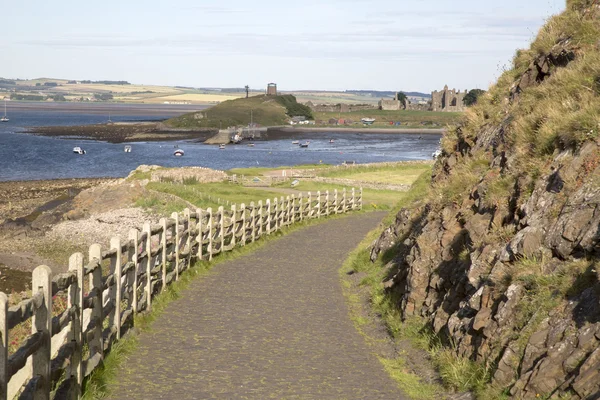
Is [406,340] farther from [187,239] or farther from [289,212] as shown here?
[289,212]

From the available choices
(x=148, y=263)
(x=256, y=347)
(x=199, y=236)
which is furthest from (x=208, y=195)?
(x=256, y=347)

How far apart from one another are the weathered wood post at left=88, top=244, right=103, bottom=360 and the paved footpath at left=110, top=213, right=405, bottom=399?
0.64 meters

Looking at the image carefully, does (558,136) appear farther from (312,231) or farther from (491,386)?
(312,231)

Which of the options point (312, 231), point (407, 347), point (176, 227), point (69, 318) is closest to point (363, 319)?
point (407, 347)

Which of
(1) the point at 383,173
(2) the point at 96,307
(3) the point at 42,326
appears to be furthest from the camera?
(1) the point at 383,173

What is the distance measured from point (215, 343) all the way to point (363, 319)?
4004mm

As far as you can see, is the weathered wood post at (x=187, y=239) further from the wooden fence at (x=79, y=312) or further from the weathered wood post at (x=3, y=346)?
the weathered wood post at (x=3, y=346)

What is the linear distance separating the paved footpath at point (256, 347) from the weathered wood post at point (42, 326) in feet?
7.66

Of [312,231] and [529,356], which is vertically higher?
[529,356]

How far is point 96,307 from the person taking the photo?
12359 millimetres

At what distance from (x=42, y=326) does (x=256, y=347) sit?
5736mm

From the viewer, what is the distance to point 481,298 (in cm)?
1204

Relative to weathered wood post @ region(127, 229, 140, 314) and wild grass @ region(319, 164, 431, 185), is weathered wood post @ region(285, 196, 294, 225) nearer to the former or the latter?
weathered wood post @ region(127, 229, 140, 314)

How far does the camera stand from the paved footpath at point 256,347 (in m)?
12.1
